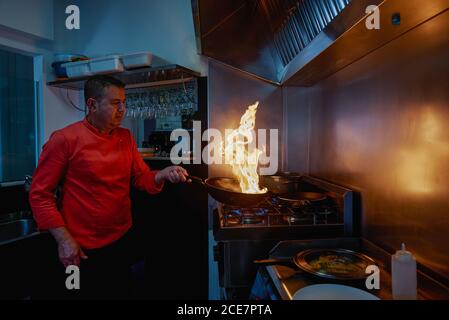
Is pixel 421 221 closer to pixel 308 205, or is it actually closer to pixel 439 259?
pixel 439 259

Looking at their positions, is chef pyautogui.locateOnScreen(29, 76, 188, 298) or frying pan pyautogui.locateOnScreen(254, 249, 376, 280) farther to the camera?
chef pyautogui.locateOnScreen(29, 76, 188, 298)

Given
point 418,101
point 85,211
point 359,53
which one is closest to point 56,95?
point 85,211

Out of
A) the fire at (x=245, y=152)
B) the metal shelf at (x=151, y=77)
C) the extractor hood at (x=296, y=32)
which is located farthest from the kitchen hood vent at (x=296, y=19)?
the metal shelf at (x=151, y=77)

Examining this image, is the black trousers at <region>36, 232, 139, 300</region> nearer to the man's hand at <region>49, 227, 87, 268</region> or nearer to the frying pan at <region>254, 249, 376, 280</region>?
the man's hand at <region>49, 227, 87, 268</region>

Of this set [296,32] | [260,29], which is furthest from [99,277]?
[260,29]

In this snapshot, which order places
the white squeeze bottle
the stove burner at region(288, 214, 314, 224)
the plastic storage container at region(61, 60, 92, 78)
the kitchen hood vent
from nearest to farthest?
the white squeeze bottle → the kitchen hood vent → the stove burner at region(288, 214, 314, 224) → the plastic storage container at region(61, 60, 92, 78)

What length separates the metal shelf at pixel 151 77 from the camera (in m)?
2.15

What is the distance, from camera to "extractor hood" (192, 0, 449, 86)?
1016 mm

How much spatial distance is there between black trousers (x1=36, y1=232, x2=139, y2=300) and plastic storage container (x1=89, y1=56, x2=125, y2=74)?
50.7 inches

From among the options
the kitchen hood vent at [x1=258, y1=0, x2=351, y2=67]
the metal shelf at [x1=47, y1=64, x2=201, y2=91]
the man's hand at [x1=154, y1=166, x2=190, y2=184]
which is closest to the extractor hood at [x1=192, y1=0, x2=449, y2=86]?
the kitchen hood vent at [x1=258, y1=0, x2=351, y2=67]

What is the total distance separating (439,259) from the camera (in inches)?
40.3

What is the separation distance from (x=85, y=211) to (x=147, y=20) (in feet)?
6.16

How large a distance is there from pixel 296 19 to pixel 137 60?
3.89 ft

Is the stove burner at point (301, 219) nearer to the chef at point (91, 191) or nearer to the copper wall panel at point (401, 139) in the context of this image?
the copper wall panel at point (401, 139)
